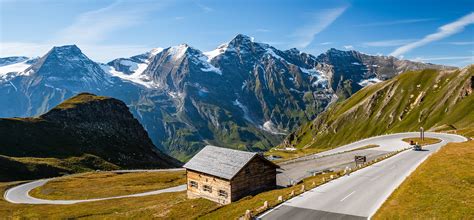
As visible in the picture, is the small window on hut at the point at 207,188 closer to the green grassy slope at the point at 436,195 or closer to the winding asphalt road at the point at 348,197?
the winding asphalt road at the point at 348,197

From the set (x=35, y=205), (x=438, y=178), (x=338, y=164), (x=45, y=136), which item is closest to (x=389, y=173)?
(x=438, y=178)

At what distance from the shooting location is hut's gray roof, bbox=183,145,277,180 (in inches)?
2291

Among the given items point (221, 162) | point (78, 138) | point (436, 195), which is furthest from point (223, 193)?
point (78, 138)

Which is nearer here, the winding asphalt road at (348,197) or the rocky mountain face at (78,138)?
the winding asphalt road at (348,197)

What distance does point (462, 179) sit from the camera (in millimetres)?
45281

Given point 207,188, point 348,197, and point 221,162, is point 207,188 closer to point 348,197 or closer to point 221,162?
point 221,162

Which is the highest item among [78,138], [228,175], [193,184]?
[228,175]

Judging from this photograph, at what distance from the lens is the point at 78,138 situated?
164500 millimetres

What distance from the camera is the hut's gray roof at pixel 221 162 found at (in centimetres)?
5819

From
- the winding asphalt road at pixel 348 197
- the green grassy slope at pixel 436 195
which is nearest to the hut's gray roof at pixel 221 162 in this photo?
the winding asphalt road at pixel 348 197

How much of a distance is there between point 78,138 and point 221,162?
124 m

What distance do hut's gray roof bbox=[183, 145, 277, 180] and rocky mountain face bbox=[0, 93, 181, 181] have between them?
85694 millimetres

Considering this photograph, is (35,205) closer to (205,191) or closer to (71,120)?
(205,191)

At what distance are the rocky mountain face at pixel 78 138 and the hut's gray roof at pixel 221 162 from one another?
85.7 meters
